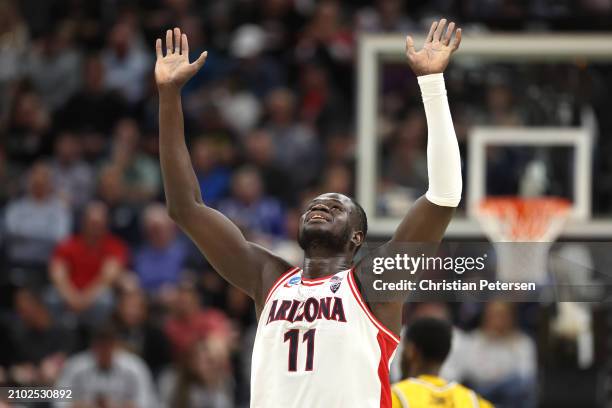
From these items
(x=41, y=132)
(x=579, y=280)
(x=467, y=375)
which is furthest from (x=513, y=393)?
(x=41, y=132)

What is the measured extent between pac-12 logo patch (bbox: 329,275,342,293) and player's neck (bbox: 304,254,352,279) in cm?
8

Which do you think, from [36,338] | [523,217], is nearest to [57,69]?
[36,338]

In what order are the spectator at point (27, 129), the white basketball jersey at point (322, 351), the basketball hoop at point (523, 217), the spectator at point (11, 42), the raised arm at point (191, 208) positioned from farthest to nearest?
the spectator at point (11, 42), the spectator at point (27, 129), the basketball hoop at point (523, 217), the raised arm at point (191, 208), the white basketball jersey at point (322, 351)

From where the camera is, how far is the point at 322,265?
5.48 metres

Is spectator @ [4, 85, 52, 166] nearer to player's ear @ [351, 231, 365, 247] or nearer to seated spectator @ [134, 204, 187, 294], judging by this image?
seated spectator @ [134, 204, 187, 294]

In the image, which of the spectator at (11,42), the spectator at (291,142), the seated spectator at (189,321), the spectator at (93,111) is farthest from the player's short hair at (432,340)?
the spectator at (11,42)

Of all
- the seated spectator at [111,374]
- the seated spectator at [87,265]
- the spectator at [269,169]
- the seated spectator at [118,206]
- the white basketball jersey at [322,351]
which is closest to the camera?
the white basketball jersey at [322,351]

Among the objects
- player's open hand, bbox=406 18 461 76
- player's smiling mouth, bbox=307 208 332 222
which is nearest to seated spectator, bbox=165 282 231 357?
player's smiling mouth, bbox=307 208 332 222

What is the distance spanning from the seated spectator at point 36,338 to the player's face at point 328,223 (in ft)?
20.3

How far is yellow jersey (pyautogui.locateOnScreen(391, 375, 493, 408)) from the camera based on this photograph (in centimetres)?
645

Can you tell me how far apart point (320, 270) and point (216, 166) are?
8.36m

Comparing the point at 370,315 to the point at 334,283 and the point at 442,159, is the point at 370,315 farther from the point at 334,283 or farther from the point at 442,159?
the point at 442,159

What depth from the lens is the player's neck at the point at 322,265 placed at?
548 cm

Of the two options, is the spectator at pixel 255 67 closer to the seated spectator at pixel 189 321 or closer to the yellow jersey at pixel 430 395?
the seated spectator at pixel 189 321
